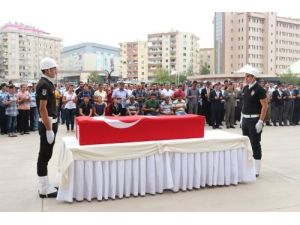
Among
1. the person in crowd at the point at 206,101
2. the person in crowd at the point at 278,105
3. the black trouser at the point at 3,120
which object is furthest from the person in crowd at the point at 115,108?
the person in crowd at the point at 278,105

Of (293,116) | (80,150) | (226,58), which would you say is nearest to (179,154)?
(80,150)

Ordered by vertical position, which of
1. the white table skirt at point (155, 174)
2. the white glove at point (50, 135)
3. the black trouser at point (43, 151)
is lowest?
the white table skirt at point (155, 174)

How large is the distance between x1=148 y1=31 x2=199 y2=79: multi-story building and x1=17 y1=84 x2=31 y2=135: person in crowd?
336 feet

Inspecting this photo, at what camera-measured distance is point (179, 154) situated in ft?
16.6

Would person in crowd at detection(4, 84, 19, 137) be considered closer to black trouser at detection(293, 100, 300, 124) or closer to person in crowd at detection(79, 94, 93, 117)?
person in crowd at detection(79, 94, 93, 117)

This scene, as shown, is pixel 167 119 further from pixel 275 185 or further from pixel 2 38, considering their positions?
pixel 2 38

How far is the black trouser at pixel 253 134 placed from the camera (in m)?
5.82

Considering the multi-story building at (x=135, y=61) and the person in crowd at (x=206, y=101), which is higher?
the multi-story building at (x=135, y=61)

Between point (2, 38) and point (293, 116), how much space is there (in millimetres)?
113492

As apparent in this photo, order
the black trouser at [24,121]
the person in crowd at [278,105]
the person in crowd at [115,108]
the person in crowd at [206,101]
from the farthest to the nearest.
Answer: the person in crowd at [278,105]
the person in crowd at [206,101]
the black trouser at [24,121]
the person in crowd at [115,108]

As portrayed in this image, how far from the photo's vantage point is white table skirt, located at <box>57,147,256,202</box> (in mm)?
4645

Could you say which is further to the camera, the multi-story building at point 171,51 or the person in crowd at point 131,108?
the multi-story building at point 171,51

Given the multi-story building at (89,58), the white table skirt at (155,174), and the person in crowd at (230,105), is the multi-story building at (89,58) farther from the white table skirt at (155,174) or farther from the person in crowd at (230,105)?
the white table skirt at (155,174)

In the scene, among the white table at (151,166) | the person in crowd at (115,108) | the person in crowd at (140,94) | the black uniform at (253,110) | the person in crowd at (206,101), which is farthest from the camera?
the person in crowd at (140,94)
